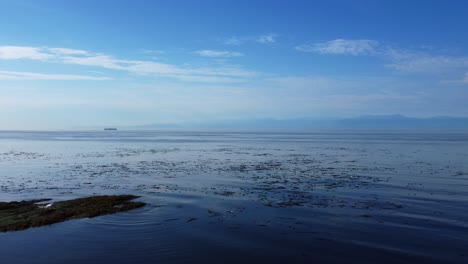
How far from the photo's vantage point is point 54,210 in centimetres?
1998

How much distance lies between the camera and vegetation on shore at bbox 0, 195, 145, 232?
1770 cm

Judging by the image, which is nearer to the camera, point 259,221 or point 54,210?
point 259,221

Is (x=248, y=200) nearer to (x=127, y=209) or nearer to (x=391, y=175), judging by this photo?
(x=127, y=209)

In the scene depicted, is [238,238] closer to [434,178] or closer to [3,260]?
[3,260]

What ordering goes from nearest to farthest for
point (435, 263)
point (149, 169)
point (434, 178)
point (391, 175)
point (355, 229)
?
point (435, 263) < point (355, 229) < point (434, 178) < point (391, 175) < point (149, 169)

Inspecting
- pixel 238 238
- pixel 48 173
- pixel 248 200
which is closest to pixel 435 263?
pixel 238 238

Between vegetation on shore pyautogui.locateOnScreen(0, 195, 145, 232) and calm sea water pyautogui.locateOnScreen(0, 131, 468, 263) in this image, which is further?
vegetation on shore pyautogui.locateOnScreen(0, 195, 145, 232)

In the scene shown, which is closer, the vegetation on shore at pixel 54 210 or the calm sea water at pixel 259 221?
the calm sea water at pixel 259 221

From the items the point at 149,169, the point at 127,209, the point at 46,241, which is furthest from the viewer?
the point at 149,169

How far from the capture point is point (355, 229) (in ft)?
54.0

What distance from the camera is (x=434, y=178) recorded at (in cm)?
3114

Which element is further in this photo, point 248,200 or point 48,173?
point 48,173

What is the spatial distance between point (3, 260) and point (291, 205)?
45.2 ft

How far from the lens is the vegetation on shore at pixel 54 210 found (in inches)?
697
